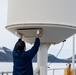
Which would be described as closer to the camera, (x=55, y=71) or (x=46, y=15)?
(x=46, y=15)

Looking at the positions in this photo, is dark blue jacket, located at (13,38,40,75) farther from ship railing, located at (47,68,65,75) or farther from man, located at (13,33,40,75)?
ship railing, located at (47,68,65,75)

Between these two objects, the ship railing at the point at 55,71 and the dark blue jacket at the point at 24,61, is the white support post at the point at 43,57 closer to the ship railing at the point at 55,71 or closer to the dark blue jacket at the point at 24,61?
the dark blue jacket at the point at 24,61

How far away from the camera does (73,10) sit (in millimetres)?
2246

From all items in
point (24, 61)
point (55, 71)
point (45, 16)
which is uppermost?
point (45, 16)

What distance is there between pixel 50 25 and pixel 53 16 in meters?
0.10

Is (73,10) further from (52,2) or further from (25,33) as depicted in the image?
(25,33)

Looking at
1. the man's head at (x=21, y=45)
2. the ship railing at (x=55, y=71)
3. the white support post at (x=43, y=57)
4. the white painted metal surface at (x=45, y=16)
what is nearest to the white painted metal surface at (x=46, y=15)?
the white painted metal surface at (x=45, y=16)

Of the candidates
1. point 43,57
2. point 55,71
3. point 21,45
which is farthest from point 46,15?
point 55,71

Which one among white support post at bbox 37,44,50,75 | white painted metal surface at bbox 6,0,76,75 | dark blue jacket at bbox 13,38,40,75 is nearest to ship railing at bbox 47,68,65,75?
white support post at bbox 37,44,50,75

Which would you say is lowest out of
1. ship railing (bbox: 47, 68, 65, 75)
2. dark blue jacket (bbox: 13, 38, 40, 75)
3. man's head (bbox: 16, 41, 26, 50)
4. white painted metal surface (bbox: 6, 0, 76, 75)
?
ship railing (bbox: 47, 68, 65, 75)

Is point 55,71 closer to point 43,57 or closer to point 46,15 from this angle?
point 43,57

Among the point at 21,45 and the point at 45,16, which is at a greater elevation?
the point at 45,16

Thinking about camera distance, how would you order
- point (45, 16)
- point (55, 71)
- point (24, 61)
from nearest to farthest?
point (45, 16)
point (24, 61)
point (55, 71)

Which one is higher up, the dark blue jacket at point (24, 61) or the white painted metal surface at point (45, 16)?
the white painted metal surface at point (45, 16)
